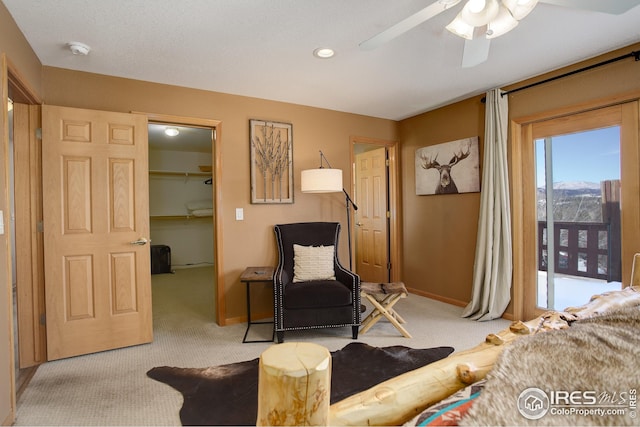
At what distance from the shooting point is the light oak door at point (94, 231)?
2604 mm

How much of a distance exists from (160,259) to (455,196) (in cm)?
522

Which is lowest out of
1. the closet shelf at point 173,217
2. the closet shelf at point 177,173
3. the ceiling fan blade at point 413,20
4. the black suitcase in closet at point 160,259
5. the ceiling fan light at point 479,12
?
the black suitcase in closet at point 160,259

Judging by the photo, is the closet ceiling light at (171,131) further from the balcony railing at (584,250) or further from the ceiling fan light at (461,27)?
the balcony railing at (584,250)

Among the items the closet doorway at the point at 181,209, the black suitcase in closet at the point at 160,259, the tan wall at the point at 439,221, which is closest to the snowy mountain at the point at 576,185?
the tan wall at the point at 439,221

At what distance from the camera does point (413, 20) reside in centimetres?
154

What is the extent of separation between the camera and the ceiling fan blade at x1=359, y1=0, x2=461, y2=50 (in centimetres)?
141

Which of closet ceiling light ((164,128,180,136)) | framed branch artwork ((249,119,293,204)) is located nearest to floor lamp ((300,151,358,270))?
framed branch artwork ((249,119,293,204))

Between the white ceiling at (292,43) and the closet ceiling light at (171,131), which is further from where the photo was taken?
the closet ceiling light at (171,131)

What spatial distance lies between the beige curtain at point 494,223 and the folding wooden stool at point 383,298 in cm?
99

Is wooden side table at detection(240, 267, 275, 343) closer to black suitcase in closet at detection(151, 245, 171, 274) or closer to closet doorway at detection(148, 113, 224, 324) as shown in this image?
closet doorway at detection(148, 113, 224, 324)

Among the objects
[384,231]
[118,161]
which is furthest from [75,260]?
[384,231]

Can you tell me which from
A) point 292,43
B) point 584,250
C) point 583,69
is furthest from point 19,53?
point 584,250

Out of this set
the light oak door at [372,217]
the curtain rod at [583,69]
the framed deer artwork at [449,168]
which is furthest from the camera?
the light oak door at [372,217]

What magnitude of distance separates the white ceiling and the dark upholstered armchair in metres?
1.64
